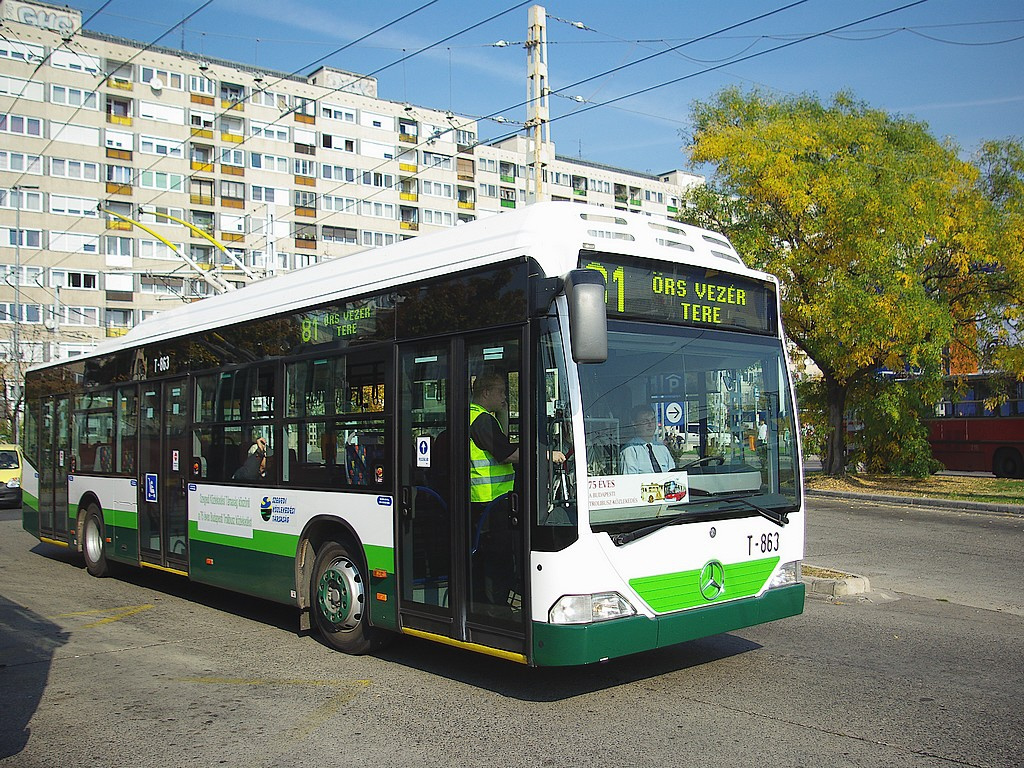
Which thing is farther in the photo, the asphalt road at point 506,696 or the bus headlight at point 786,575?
the bus headlight at point 786,575

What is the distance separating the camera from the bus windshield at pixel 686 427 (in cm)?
623

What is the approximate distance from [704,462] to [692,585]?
0.83 meters

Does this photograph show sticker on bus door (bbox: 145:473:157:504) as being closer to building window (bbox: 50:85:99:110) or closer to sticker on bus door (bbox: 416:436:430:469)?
sticker on bus door (bbox: 416:436:430:469)

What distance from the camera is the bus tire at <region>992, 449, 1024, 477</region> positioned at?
29.9 meters

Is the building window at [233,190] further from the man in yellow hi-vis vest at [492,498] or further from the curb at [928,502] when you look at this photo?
the man in yellow hi-vis vest at [492,498]

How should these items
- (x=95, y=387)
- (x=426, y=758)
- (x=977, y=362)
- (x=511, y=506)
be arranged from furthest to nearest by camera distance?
(x=977, y=362) → (x=95, y=387) → (x=511, y=506) → (x=426, y=758)

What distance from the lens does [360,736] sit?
5.88 metres

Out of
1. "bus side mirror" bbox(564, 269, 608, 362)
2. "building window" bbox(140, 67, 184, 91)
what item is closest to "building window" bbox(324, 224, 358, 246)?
"building window" bbox(140, 67, 184, 91)

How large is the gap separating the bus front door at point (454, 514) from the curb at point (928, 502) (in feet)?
51.4

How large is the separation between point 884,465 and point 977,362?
3.75m

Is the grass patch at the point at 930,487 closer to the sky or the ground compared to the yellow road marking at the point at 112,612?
closer to the sky

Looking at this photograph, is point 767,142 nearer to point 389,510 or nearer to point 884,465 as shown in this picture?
point 884,465

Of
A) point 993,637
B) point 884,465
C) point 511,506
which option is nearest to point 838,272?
point 884,465

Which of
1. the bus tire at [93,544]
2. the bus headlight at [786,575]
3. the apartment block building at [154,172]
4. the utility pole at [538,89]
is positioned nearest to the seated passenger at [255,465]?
the bus tire at [93,544]
